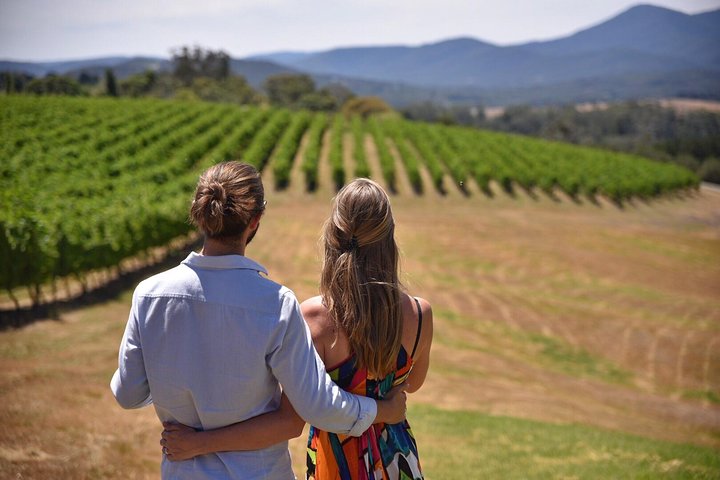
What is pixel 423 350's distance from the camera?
2.47 meters

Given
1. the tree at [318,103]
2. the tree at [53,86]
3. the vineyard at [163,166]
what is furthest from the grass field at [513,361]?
the tree at [318,103]

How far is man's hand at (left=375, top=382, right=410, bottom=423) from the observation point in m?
2.31

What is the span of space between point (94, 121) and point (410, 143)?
20.5 metres

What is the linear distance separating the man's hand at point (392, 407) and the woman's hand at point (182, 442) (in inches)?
27.2

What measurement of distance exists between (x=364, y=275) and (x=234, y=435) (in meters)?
0.73

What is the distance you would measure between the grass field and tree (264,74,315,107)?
67.5m

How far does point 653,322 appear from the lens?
1436cm

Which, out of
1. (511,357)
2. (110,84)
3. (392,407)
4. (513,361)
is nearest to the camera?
(392,407)

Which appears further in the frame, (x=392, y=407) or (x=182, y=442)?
(x=392, y=407)

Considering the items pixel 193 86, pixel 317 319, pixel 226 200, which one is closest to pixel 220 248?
pixel 226 200

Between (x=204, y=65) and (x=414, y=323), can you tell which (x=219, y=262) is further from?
(x=204, y=65)

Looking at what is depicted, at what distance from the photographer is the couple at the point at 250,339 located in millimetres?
1902

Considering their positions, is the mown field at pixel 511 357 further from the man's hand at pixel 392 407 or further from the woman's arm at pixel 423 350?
the man's hand at pixel 392 407

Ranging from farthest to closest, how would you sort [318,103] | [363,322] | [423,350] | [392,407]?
[318,103]
[423,350]
[392,407]
[363,322]
